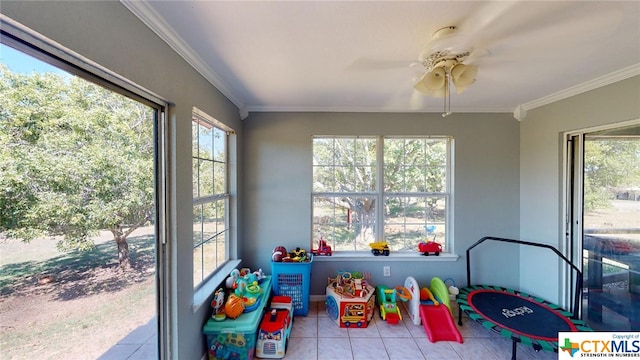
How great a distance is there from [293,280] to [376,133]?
6.10 ft

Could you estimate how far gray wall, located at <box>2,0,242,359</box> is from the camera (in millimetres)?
749

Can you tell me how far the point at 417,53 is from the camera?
4.73 ft

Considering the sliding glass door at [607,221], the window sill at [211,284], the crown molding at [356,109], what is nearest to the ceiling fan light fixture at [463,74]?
the crown molding at [356,109]

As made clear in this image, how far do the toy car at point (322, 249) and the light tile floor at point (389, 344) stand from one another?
0.67 metres

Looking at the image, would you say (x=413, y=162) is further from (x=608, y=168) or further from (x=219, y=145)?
(x=219, y=145)

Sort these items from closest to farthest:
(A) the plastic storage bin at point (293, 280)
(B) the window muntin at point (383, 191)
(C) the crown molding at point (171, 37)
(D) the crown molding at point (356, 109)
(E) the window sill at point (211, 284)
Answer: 1. (C) the crown molding at point (171, 37)
2. (E) the window sill at point (211, 284)
3. (A) the plastic storage bin at point (293, 280)
4. (D) the crown molding at point (356, 109)
5. (B) the window muntin at point (383, 191)

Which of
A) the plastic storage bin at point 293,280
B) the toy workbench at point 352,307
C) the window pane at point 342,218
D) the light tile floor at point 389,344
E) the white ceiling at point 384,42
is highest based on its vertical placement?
the white ceiling at point 384,42

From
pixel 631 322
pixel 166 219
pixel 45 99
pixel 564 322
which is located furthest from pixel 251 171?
pixel 631 322

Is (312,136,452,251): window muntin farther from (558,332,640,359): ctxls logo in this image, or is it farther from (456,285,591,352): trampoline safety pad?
(558,332,640,359): ctxls logo

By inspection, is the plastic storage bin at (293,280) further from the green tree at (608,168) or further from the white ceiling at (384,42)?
the green tree at (608,168)

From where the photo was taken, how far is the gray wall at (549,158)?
5.91ft

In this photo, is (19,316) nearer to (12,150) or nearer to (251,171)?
(12,150)

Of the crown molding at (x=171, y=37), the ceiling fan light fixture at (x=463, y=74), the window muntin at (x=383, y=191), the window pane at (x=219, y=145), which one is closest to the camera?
the crown molding at (x=171, y=37)

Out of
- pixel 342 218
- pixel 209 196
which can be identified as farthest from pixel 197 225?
pixel 342 218
